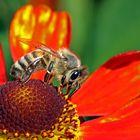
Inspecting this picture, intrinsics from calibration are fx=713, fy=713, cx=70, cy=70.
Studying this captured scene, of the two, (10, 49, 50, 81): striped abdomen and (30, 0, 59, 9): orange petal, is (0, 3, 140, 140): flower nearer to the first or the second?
(10, 49, 50, 81): striped abdomen

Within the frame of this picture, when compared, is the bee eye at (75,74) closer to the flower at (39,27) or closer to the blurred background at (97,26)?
the flower at (39,27)

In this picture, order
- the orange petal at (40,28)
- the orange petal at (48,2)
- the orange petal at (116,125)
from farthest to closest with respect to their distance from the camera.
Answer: the orange petal at (48,2), the orange petal at (40,28), the orange petal at (116,125)

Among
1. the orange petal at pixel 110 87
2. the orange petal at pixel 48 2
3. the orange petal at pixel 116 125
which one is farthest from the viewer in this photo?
the orange petal at pixel 48 2

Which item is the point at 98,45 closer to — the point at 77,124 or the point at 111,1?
the point at 111,1

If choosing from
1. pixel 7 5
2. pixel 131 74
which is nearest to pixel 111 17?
→ pixel 7 5

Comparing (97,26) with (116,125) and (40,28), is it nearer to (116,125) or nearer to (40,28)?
(40,28)

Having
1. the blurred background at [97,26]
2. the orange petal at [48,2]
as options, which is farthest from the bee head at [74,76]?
the orange petal at [48,2]

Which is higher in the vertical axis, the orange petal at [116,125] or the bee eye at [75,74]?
the bee eye at [75,74]

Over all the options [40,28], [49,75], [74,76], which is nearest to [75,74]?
[74,76]
